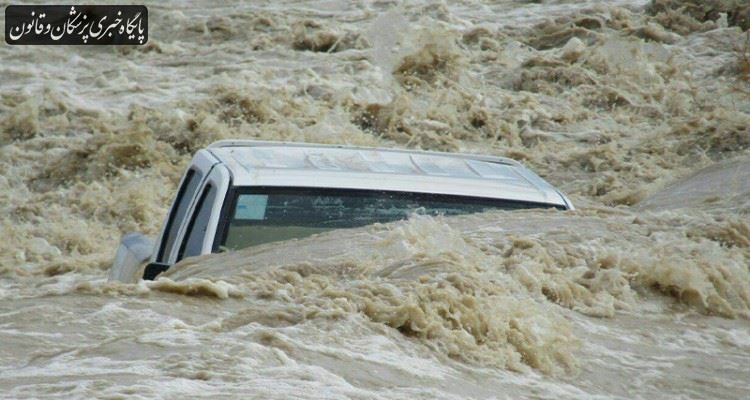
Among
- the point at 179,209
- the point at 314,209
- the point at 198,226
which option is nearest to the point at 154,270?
the point at 198,226

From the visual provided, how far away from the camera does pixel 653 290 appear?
237 inches

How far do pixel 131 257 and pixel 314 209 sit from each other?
4.11ft

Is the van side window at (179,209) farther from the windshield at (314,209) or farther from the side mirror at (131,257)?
the windshield at (314,209)

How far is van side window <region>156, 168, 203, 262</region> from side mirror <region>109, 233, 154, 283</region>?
110 mm

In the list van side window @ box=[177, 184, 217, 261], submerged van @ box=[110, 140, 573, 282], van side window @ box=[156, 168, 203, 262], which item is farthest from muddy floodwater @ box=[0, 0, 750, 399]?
van side window @ box=[156, 168, 203, 262]

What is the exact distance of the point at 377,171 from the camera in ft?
21.0

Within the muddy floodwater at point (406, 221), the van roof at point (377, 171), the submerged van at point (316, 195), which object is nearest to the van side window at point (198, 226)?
the submerged van at point (316, 195)

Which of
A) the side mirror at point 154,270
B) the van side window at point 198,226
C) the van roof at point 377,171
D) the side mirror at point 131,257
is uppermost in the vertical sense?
the van roof at point 377,171

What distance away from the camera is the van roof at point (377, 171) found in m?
6.22

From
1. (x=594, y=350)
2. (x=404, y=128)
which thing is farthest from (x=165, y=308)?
(x=404, y=128)

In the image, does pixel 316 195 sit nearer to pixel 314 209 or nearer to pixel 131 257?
pixel 314 209

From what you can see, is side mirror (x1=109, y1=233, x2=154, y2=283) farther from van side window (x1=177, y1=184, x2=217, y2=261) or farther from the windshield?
the windshield

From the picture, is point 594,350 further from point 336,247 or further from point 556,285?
point 336,247

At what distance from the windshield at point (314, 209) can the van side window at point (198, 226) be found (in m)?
0.14
